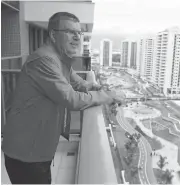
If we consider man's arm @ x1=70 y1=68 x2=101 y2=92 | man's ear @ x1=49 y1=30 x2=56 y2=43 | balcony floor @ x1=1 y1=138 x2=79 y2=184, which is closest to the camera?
man's ear @ x1=49 y1=30 x2=56 y2=43

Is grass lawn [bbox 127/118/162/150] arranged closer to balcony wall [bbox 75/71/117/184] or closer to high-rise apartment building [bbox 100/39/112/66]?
high-rise apartment building [bbox 100/39/112/66]

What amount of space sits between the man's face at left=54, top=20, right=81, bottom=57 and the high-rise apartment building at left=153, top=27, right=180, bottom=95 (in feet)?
21.7

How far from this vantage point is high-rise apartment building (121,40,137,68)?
1441cm

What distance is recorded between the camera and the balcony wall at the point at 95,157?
432mm

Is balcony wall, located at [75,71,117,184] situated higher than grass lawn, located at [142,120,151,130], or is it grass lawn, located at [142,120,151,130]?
balcony wall, located at [75,71,117,184]

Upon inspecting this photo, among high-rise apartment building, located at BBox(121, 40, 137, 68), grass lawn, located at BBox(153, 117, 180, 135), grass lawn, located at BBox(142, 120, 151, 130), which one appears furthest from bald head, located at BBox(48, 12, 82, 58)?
high-rise apartment building, located at BBox(121, 40, 137, 68)

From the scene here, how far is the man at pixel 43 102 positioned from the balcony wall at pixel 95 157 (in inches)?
3.6

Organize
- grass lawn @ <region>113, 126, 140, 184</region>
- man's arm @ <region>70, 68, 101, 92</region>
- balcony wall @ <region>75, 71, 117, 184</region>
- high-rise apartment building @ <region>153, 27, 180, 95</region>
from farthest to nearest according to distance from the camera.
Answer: grass lawn @ <region>113, 126, 140, 184</region> → high-rise apartment building @ <region>153, 27, 180, 95</region> → man's arm @ <region>70, 68, 101, 92</region> → balcony wall @ <region>75, 71, 117, 184</region>

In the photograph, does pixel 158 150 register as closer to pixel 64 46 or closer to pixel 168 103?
pixel 168 103

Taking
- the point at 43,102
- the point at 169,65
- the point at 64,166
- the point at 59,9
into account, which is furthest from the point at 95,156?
the point at 169,65

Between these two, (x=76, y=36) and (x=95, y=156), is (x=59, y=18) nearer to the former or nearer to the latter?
(x=76, y=36)

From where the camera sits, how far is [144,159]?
8547 mm

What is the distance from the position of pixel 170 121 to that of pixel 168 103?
88cm

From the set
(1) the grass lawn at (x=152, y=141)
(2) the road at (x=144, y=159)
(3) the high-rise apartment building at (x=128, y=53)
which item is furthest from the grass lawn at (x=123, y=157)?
(3) the high-rise apartment building at (x=128, y=53)
